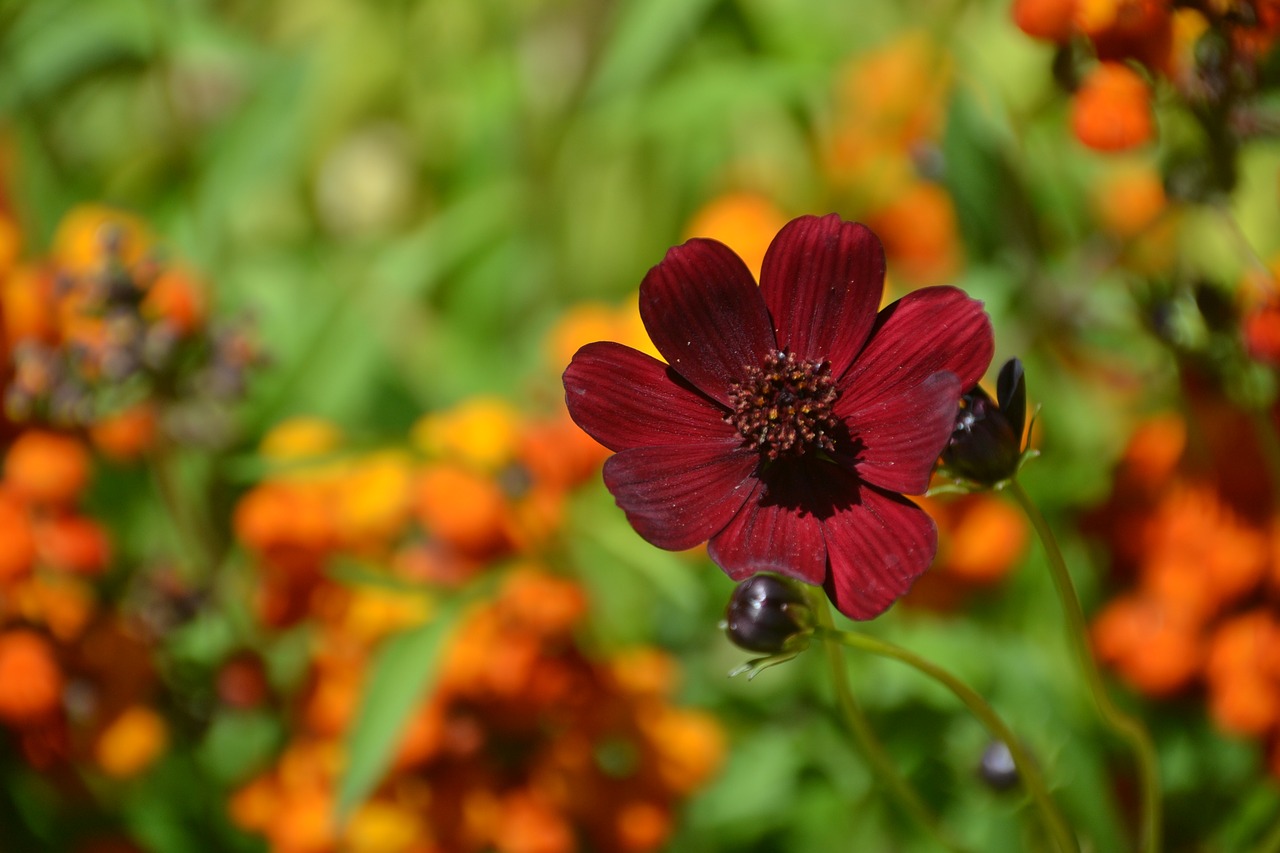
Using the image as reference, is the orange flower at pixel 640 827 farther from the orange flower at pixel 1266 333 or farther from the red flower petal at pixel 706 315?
the orange flower at pixel 1266 333

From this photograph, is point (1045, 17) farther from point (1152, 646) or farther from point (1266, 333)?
point (1152, 646)

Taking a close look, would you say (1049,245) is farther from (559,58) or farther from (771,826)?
(559,58)

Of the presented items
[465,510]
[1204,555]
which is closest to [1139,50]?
[1204,555]

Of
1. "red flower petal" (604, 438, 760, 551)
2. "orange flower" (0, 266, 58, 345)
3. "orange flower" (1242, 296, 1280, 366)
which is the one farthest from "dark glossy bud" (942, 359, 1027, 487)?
"orange flower" (0, 266, 58, 345)

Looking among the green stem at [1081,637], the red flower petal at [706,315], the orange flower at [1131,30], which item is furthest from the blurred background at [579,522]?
the red flower petal at [706,315]

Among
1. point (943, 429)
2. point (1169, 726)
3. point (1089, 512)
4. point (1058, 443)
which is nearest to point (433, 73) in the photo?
point (1058, 443)

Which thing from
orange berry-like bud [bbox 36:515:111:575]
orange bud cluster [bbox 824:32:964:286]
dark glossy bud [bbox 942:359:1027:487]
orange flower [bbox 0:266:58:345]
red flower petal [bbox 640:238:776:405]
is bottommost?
dark glossy bud [bbox 942:359:1027:487]

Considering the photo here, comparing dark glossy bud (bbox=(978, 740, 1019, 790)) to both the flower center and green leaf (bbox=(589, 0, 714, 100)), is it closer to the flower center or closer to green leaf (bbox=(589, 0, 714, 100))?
the flower center
